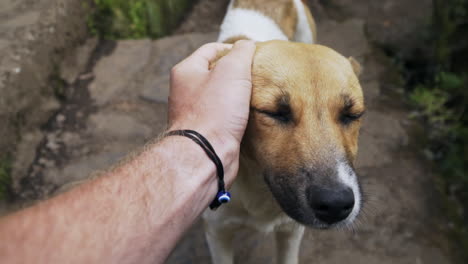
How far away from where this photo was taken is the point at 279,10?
12.1 ft

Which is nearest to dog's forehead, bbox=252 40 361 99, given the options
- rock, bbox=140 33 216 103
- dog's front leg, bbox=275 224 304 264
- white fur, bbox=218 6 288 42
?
dog's front leg, bbox=275 224 304 264

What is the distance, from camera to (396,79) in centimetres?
488

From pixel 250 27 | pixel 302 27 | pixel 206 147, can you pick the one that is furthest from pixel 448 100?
pixel 206 147

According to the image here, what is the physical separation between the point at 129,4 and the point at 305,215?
12.2ft

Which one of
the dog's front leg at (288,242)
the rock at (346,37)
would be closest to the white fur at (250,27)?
the dog's front leg at (288,242)

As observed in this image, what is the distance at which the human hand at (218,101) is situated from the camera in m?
1.88

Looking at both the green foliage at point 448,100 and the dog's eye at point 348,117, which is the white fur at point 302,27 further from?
the dog's eye at point 348,117

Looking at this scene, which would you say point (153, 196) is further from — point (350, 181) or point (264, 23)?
point (264, 23)

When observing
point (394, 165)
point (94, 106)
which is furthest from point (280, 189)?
point (94, 106)

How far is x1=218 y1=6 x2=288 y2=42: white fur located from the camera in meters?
3.28

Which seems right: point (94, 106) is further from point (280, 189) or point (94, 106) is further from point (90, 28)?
point (280, 189)

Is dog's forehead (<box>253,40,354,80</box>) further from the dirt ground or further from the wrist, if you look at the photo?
the dirt ground

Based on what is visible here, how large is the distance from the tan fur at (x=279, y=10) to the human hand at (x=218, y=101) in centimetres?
162

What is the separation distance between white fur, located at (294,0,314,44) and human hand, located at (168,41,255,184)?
6.56 feet
